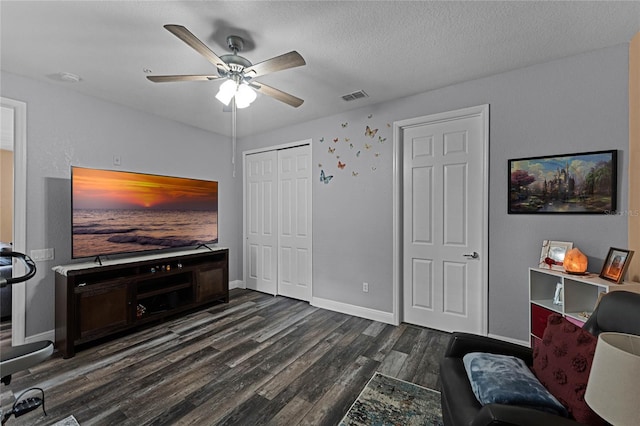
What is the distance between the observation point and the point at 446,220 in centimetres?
299

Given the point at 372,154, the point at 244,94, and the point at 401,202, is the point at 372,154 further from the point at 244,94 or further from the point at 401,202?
the point at 244,94

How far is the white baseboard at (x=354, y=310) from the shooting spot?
130 inches

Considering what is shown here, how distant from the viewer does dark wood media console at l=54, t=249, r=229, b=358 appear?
2.57m

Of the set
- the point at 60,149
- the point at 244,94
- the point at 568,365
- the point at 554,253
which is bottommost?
the point at 568,365

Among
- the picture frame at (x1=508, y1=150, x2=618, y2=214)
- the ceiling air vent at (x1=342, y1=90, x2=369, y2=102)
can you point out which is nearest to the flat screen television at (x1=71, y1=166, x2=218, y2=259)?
the ceiling air vent at (x1=342, y1=90, x2=369, y2=102)

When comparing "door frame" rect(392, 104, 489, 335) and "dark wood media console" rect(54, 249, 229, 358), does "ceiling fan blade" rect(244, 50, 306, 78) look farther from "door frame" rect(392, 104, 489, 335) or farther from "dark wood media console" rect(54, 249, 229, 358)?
"dark wood media console" rect(54, 249, 229, 358)

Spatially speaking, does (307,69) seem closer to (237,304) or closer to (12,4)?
(12,4)

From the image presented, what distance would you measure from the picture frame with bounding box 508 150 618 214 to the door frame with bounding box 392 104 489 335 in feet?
0.73

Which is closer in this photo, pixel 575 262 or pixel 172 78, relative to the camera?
pixel 172 78

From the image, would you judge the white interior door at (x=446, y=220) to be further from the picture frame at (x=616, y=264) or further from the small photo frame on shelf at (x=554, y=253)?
the picture frame at (x=616, y=264)

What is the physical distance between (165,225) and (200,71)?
2.02 metres

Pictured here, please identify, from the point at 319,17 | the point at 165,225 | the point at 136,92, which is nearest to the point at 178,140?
the point at 136,92

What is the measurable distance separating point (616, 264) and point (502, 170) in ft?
3.64

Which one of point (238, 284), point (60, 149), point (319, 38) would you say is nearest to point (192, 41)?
point (319, 38)
